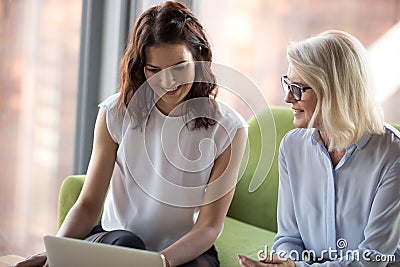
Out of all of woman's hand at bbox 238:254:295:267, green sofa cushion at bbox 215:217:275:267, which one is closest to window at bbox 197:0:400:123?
green sofa cushion at bbox 215:217:275:267

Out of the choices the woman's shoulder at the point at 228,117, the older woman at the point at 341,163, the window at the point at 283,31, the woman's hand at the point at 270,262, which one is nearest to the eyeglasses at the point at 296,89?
the older woman at the point at 341,163

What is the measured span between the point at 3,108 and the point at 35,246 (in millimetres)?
620

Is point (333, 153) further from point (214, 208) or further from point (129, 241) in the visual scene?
point (129, 241)

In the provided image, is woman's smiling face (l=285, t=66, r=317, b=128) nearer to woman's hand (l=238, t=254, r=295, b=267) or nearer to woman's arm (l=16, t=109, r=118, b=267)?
woman's hand (l=238, t=254, r=295, b=267)

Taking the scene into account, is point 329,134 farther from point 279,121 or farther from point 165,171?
point 279,121

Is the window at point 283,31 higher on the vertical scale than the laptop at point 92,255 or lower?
higher

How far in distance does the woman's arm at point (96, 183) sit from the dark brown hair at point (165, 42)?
3.9 inches

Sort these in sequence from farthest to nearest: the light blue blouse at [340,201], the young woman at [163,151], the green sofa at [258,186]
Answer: the green sofa at [258,186] < the young woman at [163,151] < the light blue blouse at [340,201]

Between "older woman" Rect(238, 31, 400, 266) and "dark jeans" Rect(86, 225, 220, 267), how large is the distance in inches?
7.9

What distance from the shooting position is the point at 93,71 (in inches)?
133

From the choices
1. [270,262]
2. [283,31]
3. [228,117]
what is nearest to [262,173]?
[228,117]

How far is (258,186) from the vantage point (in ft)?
8.80

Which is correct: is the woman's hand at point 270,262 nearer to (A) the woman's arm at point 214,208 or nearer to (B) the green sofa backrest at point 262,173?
(A) the woman's arm at point 214,208

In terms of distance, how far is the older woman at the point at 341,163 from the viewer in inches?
75.4
